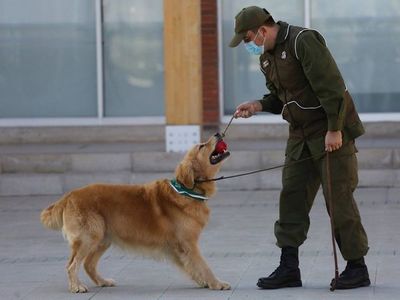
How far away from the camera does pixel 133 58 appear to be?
1582 centimetres

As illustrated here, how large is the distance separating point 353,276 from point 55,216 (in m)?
2.12

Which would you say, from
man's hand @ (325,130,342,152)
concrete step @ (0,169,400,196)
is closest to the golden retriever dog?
man's hand @ (325,130,342,152)

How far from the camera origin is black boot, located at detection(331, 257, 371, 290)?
25.4ft

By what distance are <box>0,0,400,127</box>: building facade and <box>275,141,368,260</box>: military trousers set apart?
24.5 feet

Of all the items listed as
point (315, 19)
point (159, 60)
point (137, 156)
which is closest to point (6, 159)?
point (137, 156)

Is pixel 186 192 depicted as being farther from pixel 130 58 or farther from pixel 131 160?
pixel 130 58

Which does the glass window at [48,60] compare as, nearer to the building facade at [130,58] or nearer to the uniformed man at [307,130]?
the building facade at [130,58]

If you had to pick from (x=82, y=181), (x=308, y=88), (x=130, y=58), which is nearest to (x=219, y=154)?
(x=308, y=88)

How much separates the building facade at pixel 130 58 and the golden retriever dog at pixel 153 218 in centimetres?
737

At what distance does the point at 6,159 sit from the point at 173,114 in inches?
83.5

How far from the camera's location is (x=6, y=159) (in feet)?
45.3

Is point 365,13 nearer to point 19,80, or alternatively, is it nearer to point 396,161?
point 396,161

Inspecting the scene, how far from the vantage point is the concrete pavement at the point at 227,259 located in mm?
7891

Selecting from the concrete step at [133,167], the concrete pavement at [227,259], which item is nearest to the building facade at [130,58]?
the concrete step at [133,167]
